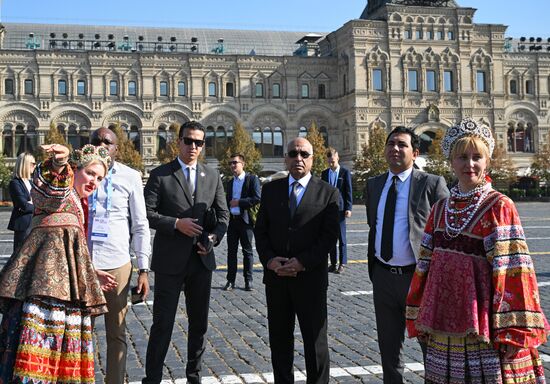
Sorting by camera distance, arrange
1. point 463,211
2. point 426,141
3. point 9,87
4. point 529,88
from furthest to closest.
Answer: point 529,88
point 426,141
point 9,87
point 463,211

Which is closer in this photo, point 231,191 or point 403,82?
point 231,191

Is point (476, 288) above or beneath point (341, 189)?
beneath

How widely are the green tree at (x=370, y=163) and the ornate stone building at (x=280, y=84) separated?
3.79 m

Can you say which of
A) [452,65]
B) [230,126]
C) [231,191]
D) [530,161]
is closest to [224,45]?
[230,126]

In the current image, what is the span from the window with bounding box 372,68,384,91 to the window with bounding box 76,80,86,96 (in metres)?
23.2

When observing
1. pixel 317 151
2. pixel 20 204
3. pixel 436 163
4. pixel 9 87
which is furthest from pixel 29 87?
pixel 20 204

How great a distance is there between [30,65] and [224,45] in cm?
1686

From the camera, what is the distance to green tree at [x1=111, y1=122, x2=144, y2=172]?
1873 inches

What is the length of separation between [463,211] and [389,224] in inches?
49.8

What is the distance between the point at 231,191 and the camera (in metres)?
10.7

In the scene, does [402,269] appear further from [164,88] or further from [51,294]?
[164,88]

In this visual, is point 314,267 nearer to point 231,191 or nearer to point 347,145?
point 231,191

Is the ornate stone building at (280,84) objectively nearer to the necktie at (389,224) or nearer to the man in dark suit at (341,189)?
the man in dark suit at (341,189)

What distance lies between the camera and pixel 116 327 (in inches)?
199
